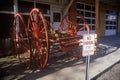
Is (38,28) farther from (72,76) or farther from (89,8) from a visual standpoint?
(89,8)

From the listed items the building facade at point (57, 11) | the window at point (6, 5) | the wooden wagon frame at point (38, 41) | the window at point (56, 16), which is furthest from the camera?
the window at point (56, 16)

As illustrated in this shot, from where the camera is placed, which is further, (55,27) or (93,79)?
(55,27)

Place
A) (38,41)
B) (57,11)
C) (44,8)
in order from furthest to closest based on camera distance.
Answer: (57,11), (44,8), (38,41)

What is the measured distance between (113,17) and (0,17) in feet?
46.0

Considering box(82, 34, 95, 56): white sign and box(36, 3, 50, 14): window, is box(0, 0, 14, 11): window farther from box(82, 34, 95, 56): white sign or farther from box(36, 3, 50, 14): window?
box(82, 34, 95, 56): white sign

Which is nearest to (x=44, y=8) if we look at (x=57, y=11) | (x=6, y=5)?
(x=57, y=11)

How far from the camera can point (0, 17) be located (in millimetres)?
8039

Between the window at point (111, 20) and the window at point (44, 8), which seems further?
the window at point (111, 20)

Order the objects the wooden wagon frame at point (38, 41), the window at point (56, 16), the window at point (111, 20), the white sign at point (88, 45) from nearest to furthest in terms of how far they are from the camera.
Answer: the white sign at point (88, 45) < the wooden wagon frame at point (38, 41) < the window at point (56, 16) < the window at point (111, 20)

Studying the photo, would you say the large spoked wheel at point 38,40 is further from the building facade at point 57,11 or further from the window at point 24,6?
the window at point 24,6

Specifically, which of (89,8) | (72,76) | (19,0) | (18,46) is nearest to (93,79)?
(72,76)

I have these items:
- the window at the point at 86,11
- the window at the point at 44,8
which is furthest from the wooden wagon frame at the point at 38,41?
the window at the point at 86,11

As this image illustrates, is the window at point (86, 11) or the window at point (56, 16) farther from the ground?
the window at point (86, 11)

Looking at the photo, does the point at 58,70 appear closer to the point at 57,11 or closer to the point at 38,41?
the point at 38,41
